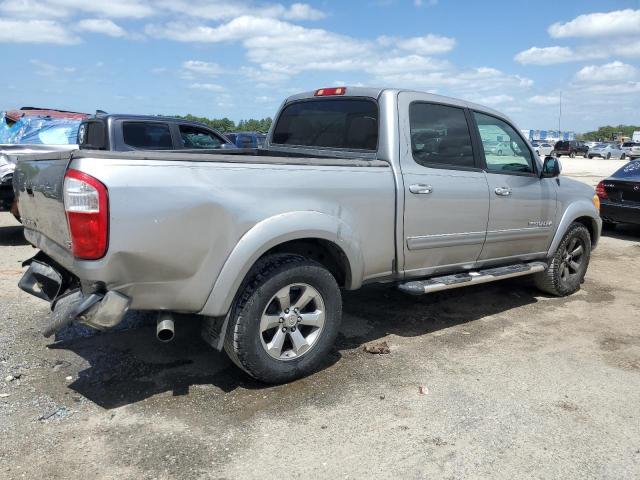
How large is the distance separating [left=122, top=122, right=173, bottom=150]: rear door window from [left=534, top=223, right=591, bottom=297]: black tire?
18.8 feet

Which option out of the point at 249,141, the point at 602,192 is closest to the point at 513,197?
the point at 602,192

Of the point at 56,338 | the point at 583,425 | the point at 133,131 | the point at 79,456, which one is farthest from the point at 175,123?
the point at 583,425

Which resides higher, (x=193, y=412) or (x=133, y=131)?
(x=133, y=131)

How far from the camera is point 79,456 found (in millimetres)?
2834

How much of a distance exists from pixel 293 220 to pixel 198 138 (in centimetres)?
625

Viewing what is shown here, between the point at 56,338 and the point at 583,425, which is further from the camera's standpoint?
the point at 56,338

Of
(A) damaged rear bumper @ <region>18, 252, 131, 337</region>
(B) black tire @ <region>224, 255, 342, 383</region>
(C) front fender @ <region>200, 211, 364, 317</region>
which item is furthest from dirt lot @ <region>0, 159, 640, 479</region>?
(C) front fender @ <region>200, 211, 364, 317</region>

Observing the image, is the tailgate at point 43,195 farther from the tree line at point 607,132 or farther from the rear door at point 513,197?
the tree line at point 607,132

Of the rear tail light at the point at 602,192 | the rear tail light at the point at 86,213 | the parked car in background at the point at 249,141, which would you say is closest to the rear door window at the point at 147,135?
the parked car in background at the point at 249,141

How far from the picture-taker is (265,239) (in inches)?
130

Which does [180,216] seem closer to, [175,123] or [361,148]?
[361,148]

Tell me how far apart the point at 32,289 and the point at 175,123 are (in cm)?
557

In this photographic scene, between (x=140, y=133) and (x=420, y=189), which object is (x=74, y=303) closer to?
(x=420, y=189)

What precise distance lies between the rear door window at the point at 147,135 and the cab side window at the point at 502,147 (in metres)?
5.24
